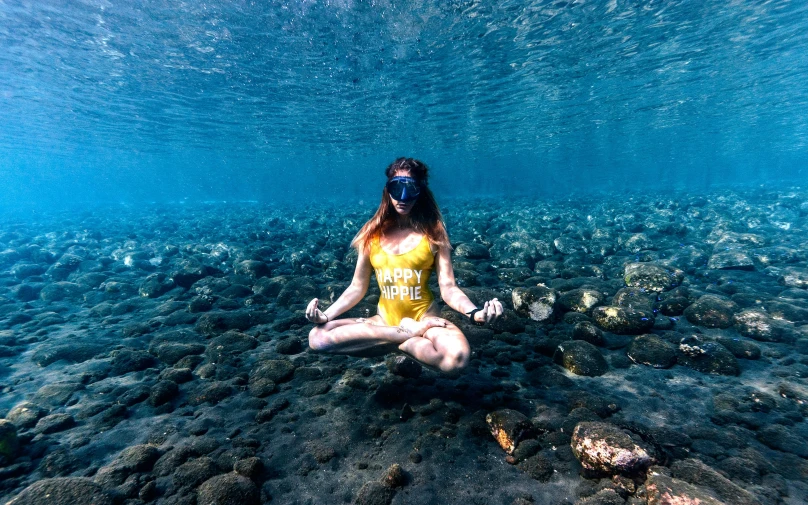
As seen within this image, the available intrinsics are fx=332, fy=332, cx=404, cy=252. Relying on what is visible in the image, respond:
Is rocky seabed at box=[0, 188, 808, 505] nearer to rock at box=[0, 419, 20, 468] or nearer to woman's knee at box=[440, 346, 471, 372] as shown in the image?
rock at box=[0, 419, 20, 468]

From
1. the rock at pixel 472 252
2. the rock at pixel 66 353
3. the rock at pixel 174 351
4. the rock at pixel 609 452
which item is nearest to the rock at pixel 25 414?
the rock at pixel 174 351

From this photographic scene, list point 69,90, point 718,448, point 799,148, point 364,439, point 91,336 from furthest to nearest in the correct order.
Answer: point 799,148 < point 69,90 < point 91,336 < point 364,439 < point 718,448

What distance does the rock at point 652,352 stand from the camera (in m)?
4.18

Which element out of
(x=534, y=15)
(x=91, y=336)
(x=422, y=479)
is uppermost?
(x=534, y=15)

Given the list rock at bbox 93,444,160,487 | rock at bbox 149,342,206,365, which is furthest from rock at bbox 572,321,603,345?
rock at bbox 149,342,206,365

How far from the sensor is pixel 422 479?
2623 millimetres

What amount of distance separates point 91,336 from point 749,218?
22.4 m

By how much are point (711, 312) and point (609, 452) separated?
4.26m

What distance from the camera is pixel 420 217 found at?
371cm

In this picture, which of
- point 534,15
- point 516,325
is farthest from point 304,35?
point 516,325

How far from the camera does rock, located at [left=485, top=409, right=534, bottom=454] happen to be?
2896mm

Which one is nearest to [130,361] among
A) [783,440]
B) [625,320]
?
[625,320]

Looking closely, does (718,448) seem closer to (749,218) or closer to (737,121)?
(749,218)

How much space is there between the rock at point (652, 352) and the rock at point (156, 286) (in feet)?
31.7
